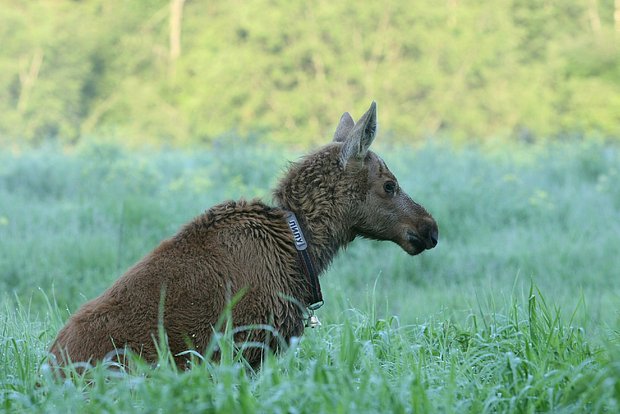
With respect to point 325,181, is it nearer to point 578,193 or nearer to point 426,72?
point 578,193

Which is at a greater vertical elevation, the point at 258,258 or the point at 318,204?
the point at 318,204

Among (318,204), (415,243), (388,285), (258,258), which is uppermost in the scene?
(318,204)

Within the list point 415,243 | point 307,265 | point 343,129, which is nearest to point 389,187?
point 415,243

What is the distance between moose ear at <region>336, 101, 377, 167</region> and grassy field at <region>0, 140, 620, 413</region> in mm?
551

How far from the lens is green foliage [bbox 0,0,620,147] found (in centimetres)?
3597

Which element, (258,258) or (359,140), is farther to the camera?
(359,140)

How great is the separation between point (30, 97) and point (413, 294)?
30275 mm

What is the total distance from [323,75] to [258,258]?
31.5m

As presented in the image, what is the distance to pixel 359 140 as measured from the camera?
5344 mm

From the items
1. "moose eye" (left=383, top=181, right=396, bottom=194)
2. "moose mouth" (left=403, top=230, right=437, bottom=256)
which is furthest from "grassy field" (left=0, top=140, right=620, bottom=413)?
"moose eye" (left=383, top=181, right=396, bottom=194)

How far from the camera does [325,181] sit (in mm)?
5410

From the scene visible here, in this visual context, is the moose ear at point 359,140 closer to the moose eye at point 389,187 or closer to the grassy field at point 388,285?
the moose eye at point 389,187

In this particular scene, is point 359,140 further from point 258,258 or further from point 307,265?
point 258,258

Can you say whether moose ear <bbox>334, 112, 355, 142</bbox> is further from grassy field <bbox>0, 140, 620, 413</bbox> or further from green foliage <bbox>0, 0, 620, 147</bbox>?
green foliage <bbox>0, 0, 620, 147</bbox>
